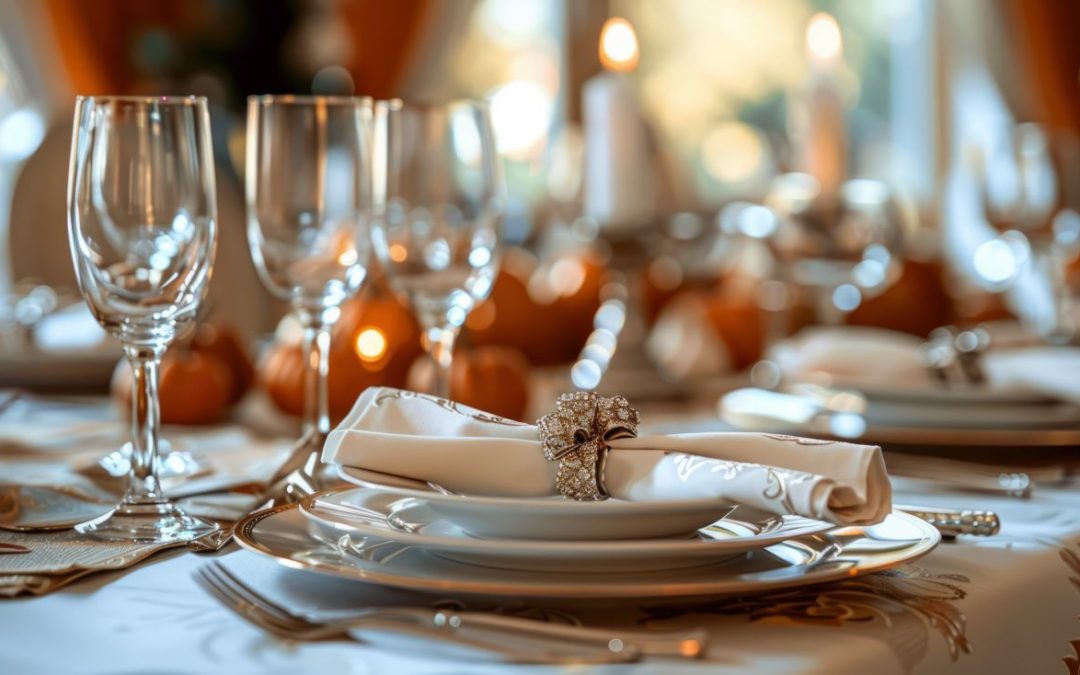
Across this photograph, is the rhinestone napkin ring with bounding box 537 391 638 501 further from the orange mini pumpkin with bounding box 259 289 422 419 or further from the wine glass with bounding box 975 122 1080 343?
the wine glass with bounding box 975 122 1080 343

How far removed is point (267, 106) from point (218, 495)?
0.25m

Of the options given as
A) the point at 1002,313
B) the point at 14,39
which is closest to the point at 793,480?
the point at 1002,313

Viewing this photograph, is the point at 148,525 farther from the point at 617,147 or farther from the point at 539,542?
the point at 617,147

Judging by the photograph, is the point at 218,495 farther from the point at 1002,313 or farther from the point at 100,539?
the point at 1002,313

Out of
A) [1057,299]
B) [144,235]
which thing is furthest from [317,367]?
[1057,299]

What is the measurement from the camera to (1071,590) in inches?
25.7

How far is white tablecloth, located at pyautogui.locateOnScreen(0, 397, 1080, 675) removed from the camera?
1.60ft

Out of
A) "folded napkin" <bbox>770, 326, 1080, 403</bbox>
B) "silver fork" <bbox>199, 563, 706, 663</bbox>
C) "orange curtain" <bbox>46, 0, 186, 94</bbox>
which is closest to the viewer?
"silver fork" <bbox>199, 563, 706, 663</bbox>

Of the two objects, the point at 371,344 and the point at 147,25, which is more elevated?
the point at 147,25

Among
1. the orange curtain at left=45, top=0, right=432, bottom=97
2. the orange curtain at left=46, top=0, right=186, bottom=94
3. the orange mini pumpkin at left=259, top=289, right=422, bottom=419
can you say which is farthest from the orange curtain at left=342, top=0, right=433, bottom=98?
the orange mini pumpkin at left=259, top=289, right=422, bottom=419

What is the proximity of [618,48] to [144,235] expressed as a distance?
80cm

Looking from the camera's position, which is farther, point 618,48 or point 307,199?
point 618,48

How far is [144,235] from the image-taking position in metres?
0.69

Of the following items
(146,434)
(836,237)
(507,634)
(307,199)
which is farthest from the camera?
(836,237)
